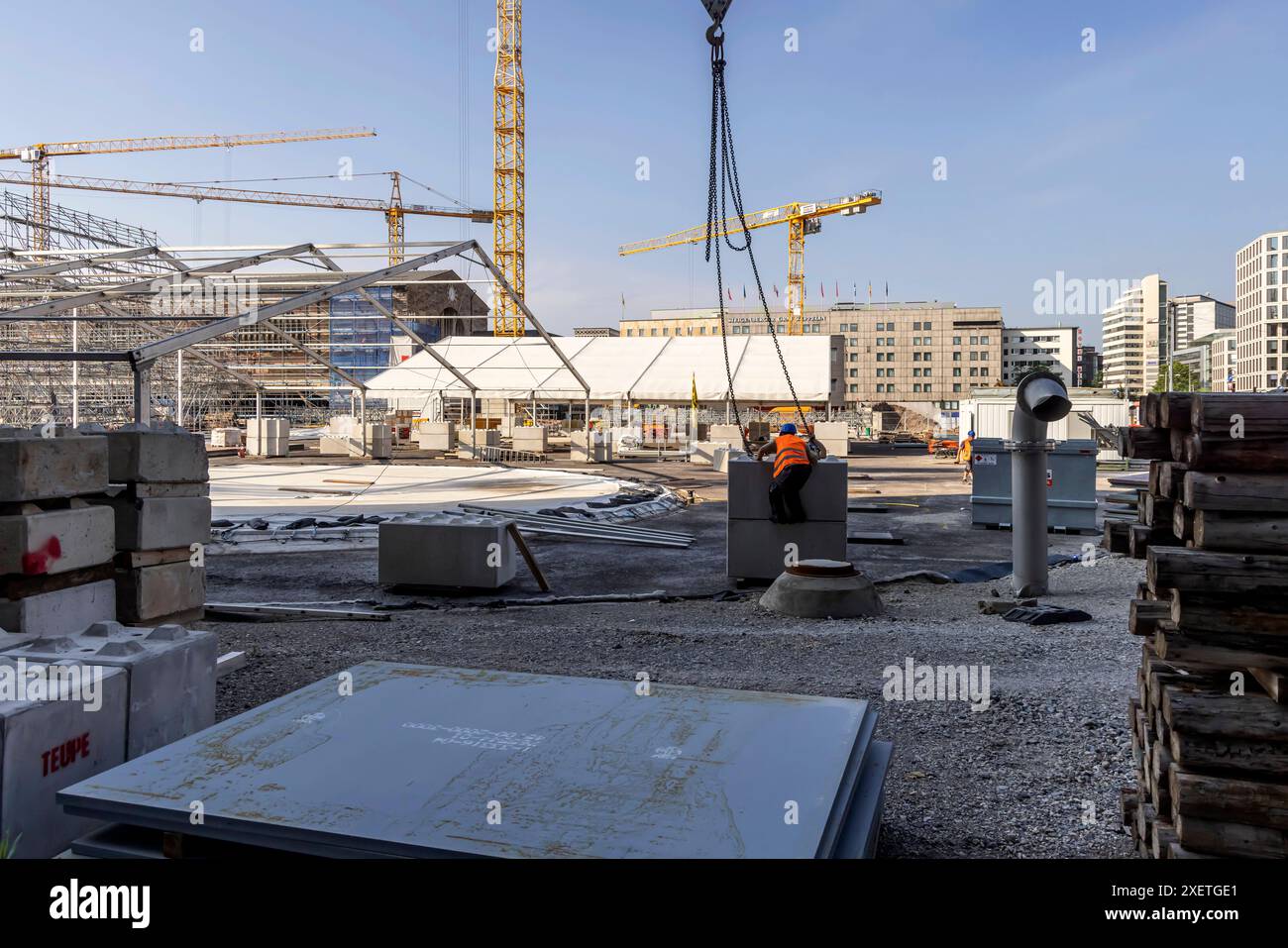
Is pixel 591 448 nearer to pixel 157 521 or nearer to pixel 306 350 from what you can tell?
pixel 306 350

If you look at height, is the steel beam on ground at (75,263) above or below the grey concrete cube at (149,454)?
above

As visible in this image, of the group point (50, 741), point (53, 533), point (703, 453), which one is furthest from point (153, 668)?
point (703, 453)

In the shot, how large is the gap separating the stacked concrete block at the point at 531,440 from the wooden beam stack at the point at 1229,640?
1369 inches

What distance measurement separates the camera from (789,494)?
12.0 metres

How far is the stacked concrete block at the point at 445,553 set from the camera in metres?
11.8

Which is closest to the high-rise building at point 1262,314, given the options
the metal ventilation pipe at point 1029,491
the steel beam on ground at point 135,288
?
the steel beam on ground at point 135,288

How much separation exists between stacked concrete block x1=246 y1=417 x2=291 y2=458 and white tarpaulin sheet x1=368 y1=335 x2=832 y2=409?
358 centimetres

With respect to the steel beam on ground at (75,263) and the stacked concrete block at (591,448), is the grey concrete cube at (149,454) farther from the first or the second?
the stacked concrete block at (591,448)

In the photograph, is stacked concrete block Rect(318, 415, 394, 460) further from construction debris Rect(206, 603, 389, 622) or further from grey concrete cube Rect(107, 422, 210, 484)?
grey concrete cube Rect(107, 422, 210, 484)

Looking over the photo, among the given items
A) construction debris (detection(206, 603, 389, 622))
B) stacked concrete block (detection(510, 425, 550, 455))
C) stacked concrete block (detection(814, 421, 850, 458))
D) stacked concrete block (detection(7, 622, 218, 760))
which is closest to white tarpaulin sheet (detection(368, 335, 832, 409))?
stacked concrete block (detection(510, 425, 550, 455))

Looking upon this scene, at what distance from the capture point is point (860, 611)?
33.5 ft

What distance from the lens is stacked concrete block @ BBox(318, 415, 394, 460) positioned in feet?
116

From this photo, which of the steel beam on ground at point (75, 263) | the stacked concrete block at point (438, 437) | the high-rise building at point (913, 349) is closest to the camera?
the steel beam on ground at point (75, 263)
